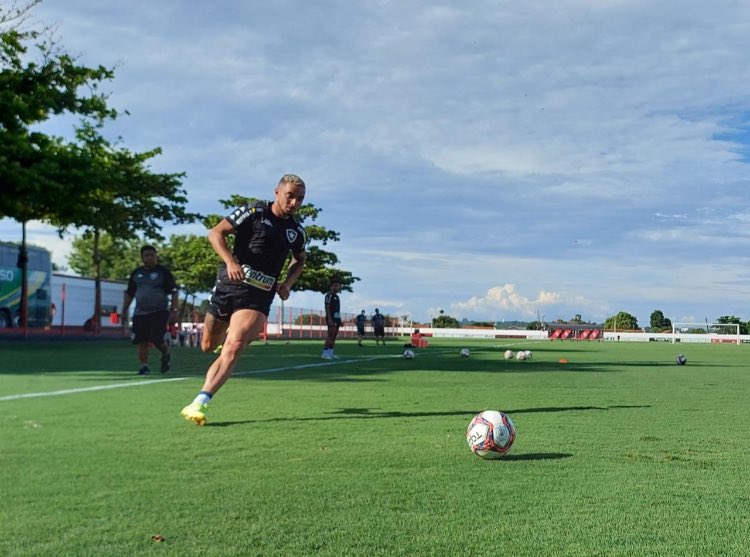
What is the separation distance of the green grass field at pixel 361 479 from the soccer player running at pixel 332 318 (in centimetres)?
1088

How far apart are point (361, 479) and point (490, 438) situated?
3.55 ft

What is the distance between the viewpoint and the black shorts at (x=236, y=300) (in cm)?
708

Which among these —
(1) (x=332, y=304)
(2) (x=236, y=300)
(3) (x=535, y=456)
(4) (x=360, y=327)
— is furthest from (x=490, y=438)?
(4) (x=360, y=327)

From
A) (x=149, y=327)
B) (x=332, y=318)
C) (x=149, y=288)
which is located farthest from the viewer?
(x=332, y=318)

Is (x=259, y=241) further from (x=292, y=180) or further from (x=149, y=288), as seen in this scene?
(x=149, y=288)

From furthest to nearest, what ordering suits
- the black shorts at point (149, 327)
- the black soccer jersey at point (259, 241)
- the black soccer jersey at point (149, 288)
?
1. the black soccer jersey at point (149, 288)
2. the black shorts at point (149, 327)
3. the black soccer jersey at point (259, 241)

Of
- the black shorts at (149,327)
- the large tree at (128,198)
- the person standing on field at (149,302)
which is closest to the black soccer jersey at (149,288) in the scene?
the person standing on field at (149,302)

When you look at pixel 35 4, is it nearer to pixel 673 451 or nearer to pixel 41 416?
pixel 41 416

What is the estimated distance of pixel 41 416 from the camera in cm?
670

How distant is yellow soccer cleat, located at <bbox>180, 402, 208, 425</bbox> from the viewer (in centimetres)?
630

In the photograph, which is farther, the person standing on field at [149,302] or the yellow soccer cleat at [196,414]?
the person standing on field at [149,302]

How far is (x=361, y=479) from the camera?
14.1ft

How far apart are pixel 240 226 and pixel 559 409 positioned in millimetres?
3871

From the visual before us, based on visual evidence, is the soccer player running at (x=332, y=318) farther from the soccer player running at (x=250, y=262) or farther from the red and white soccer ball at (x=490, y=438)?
the red and white soccer ball at (x=490, y=438)
